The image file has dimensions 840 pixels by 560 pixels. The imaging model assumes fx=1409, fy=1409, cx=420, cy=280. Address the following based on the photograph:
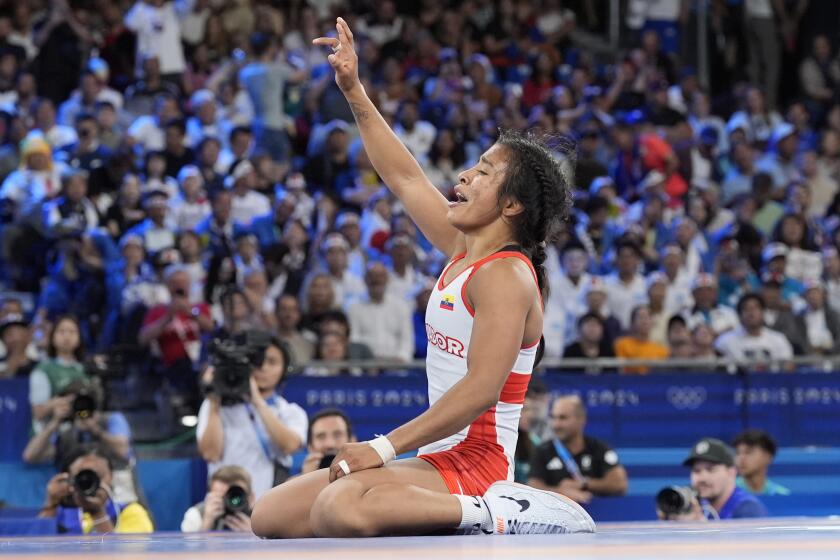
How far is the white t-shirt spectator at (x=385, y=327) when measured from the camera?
11.5 m

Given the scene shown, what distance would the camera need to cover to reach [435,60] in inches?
671

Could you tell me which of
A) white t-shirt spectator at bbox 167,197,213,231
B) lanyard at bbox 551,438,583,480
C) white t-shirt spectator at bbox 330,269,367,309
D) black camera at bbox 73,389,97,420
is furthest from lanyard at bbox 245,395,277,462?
white t-shirt spectator at bbox 167,197,213,231

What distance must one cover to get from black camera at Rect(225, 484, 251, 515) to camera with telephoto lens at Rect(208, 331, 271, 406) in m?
0.76

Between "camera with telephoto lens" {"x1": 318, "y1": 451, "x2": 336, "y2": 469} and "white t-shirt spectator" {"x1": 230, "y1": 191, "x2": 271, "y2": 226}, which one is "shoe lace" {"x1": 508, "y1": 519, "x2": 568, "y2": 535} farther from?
"white t-shirt spectator" {"x1": 230, "y1": 191, "x2": 271, "y2": 226}

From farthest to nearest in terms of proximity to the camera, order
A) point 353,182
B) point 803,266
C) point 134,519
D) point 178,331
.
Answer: point 353,182 < point 803,266 < point 178,331 < point 134,519

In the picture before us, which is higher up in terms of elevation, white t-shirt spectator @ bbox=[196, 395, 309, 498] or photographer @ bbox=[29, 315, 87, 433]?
photographer @ bbox=[29, 315, 87, 433]

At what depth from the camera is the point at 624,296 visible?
12602 millimetres

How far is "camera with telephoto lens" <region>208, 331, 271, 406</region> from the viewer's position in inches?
295

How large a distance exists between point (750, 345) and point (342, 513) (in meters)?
8.19

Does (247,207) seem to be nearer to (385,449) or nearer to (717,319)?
(717,319)

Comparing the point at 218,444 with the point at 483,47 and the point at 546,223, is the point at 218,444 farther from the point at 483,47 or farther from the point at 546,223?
the point at 483,47

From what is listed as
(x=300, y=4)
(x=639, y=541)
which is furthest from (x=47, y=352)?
(x=300, y=4)

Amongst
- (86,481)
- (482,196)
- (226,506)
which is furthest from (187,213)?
(482,196)

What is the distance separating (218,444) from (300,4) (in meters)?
10.3
